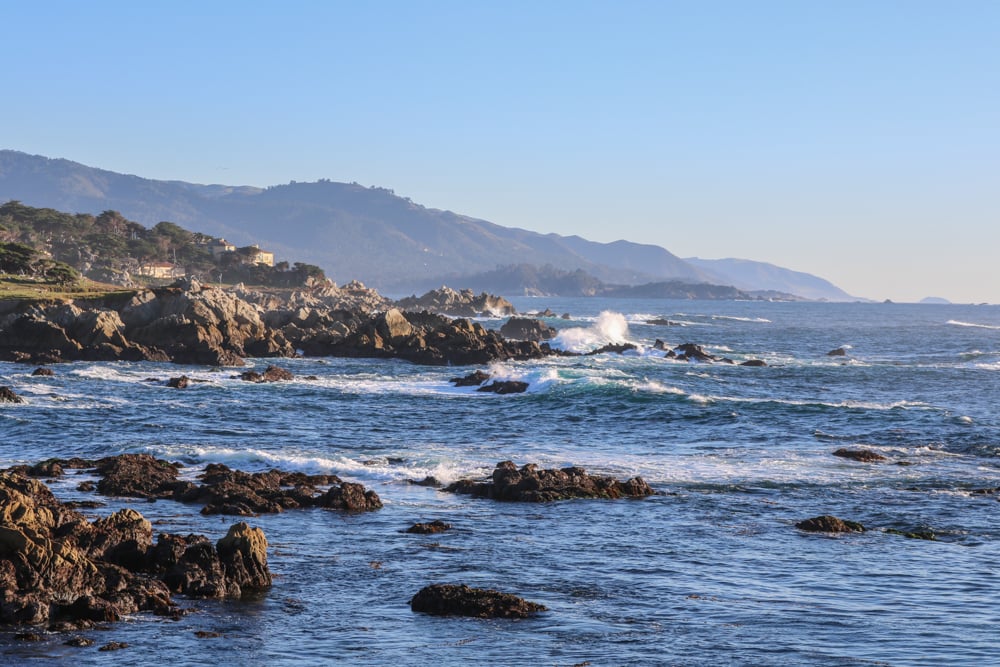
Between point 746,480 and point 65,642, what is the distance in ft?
69.5

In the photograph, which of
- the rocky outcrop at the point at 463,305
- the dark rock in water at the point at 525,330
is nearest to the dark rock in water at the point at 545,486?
Answer: the dark rock in water at the point at 525,330

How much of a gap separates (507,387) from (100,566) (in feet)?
127

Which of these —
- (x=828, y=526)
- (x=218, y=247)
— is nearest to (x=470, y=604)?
(x=828, y=526)

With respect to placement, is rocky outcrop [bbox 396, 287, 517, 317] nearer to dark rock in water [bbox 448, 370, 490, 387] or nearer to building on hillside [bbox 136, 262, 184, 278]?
building on hillside [bbox 136, 262, 184, 278]

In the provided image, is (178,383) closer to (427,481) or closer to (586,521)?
(427,481)

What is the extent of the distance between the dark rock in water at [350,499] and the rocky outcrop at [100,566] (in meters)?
6.48

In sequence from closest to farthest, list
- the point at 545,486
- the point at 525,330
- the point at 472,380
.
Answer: the point at 545,486 < the point at 472,380 < the point at 525,330

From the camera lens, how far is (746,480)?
1248 inches

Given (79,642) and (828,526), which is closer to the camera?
(79,642)

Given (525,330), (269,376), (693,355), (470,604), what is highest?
(525,330)

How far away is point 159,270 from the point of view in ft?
554

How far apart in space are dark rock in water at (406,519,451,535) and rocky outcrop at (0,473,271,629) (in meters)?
5.18

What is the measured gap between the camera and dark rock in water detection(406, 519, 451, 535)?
2405cm

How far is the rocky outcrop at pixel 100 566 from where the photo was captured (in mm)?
16828
